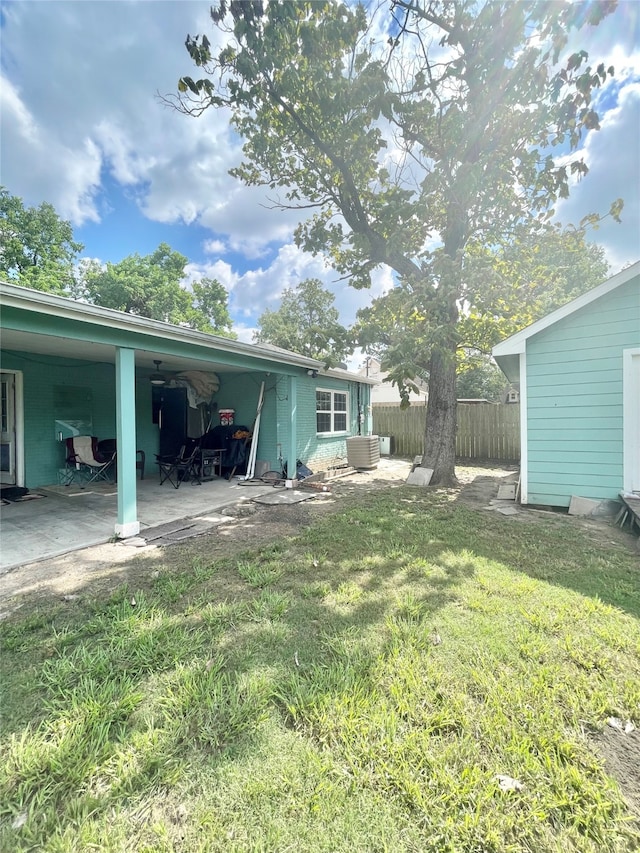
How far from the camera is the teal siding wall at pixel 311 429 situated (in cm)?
866

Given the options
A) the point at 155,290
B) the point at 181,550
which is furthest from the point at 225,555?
the point at 155,290

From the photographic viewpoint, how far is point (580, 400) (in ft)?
18.7

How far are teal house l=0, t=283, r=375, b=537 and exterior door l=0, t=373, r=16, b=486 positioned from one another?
19 mm

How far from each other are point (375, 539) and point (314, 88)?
8284 mm

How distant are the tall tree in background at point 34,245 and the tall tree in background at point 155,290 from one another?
148 centimetres

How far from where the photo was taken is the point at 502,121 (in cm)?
721

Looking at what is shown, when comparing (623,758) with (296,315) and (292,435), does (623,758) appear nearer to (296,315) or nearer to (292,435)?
(292,435)

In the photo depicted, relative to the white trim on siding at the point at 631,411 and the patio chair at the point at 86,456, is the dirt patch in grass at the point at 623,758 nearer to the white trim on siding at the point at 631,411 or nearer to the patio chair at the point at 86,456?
the white trim on siding at the point at 631,411

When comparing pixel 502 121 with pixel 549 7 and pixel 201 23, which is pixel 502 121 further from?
pixel 201 23

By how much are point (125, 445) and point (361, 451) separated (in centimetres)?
671

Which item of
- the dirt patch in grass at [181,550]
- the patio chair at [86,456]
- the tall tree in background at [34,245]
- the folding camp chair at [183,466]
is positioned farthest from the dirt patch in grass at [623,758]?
the tall tree in background at [34,245]

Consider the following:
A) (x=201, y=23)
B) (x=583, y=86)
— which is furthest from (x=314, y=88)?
(x=583, y=86)

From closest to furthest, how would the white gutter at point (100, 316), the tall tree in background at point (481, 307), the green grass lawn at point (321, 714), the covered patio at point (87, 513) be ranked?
1. the green grass lawn at point (321, 714)
2. the white gutter at point (100, 316)
3. the covered patio at point (87, 513)
4. the tall tree in background at point (481, 307)

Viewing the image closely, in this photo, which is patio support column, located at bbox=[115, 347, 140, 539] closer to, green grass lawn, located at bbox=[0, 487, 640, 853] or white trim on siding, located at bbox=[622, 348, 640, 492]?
green grass lawn, located at bbox=[0, 487, 640, 853]
